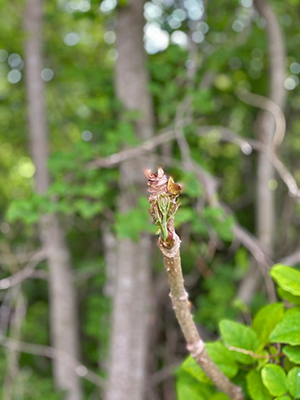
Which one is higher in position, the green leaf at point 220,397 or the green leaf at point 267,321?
the green leaf at point 267,321

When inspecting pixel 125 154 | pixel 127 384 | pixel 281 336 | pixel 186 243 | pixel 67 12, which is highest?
pixel 67 12

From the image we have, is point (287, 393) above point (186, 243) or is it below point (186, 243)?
above

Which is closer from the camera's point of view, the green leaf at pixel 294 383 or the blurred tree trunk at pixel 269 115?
the green leaf at pixel 294 383

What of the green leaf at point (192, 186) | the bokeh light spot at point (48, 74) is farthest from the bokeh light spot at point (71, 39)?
the green leaf at point (192, 186)

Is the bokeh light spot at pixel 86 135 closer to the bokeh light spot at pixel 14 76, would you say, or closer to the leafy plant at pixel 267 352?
the bokeh light spot at pixel 14 76

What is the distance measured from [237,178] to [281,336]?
2.99 m

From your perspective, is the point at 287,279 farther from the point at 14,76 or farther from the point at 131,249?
the point at 14,76

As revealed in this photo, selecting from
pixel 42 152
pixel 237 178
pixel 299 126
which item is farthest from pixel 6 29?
pixel 299 126

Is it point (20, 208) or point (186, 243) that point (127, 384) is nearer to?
point (186, 243)

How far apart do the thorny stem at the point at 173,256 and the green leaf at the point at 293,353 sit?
14 cm

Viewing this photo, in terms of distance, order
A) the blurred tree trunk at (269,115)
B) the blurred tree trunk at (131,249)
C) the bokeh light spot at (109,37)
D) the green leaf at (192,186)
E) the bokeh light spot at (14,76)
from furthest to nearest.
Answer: the bokeh light spot at (109,37)
the bokeh light spot at (14,76)
the blurred tree trunk at (269,115)
the blurred tree trunk at (131,249)
the green leaf at (192,186)

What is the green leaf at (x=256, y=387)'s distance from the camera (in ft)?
2.83

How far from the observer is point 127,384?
2287 mm

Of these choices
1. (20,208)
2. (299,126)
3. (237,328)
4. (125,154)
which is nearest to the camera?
(237,328)
